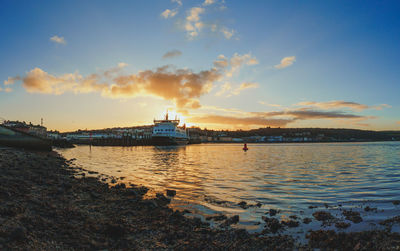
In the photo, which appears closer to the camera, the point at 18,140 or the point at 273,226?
the point at 273,226

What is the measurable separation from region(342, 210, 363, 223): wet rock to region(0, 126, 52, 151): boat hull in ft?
126

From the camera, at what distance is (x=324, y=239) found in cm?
534

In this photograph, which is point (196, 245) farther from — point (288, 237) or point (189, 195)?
point (189, 195)

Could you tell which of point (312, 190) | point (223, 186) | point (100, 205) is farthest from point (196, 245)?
point (312, 190)

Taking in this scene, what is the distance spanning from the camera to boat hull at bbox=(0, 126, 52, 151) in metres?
30.7

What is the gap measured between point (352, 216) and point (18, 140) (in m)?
39.1

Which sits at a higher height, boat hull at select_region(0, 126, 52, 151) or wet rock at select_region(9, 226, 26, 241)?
boat hull at select_region(0, 126, 52, 151)

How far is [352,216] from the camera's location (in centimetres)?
693

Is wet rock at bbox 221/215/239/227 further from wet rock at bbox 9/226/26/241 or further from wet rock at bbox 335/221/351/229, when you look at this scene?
wet rock at bbox 9/226/26/241

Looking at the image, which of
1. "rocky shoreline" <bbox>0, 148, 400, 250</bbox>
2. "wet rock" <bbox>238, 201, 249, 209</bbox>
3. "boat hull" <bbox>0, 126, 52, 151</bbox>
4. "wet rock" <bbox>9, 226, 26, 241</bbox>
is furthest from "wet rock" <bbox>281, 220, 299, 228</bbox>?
"boat hull" <bbox>0, 126, 52, 151</bbox>

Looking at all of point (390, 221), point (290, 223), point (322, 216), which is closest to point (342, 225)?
point (322, 216)

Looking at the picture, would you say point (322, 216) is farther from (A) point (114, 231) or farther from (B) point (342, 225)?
(A) point (114, 231)

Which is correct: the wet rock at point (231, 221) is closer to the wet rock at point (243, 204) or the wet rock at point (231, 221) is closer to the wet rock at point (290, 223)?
the wet rock at point (290, 223)

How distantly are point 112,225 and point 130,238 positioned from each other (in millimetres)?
657
